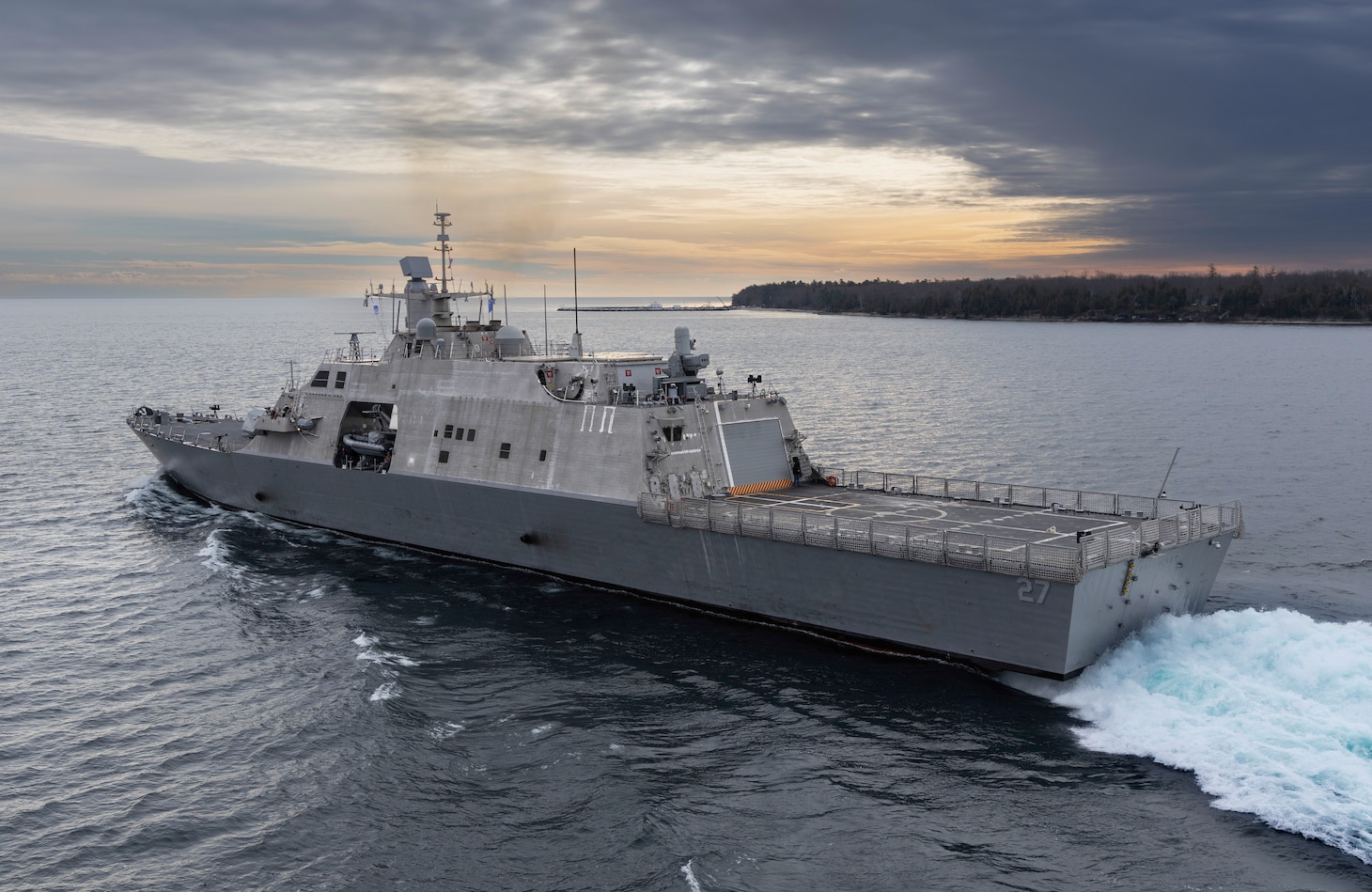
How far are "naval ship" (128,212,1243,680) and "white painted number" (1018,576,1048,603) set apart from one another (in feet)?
0.10

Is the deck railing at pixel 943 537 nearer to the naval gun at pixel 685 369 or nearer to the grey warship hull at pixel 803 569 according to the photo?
the grey warship hull at pixel 803 569

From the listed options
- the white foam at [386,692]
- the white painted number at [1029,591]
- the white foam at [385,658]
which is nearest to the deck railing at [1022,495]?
the white painted number at [1029,591]

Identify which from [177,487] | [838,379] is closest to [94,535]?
[177,487]

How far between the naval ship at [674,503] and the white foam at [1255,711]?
986 millimetres

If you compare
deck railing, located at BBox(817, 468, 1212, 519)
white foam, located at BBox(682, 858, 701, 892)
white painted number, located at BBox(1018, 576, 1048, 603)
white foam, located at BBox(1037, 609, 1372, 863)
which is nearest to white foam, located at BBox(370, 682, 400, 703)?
white foam, located at BBox(682, 858, 701, 892)

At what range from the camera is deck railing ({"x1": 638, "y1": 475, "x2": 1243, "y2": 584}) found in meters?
21.3

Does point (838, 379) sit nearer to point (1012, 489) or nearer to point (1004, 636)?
point (1012, 489)

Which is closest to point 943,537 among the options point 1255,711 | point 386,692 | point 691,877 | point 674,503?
point 1255,711

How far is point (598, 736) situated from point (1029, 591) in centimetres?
965

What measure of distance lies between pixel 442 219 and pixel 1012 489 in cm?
2282

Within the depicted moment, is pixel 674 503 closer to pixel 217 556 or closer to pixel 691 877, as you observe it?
pixel 691 877

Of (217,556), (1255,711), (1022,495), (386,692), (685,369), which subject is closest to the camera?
(1255,711)

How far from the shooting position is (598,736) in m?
20.5

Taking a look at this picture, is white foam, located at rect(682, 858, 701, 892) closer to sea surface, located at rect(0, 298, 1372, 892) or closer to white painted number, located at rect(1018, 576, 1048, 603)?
sea surface, located at rect(0, 298, 1372, 892)
